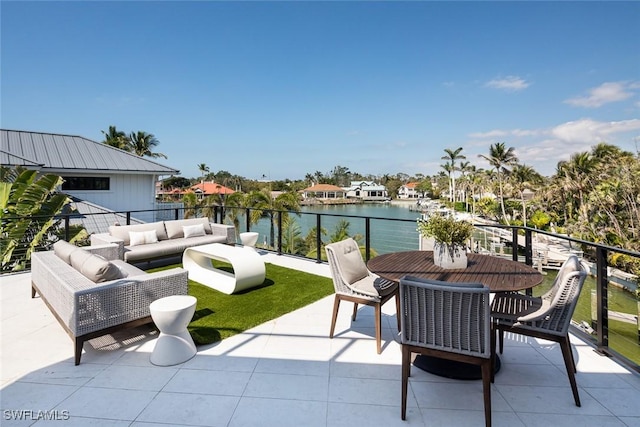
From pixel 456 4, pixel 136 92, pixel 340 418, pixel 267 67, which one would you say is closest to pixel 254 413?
pixel 340 418

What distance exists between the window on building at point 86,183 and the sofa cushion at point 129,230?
6813mm

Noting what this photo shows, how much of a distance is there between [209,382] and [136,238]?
13.9ft

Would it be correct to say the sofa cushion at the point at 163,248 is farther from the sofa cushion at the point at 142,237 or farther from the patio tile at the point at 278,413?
the patio tile at the point at 278,413

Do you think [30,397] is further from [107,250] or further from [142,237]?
[142,237]

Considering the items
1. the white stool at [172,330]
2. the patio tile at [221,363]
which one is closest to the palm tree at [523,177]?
the patio tile at [221,363]

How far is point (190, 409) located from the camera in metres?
1.90

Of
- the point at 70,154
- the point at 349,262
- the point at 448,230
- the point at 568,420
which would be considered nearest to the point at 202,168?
the point at 70,154

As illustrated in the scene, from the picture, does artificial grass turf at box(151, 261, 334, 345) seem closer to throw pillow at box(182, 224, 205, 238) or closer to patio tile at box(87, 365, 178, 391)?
patio tile at box(87, 365, 178, 391)

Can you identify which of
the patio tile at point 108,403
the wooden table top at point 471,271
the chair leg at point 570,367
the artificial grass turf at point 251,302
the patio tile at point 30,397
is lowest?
the patio tile at point 108,403

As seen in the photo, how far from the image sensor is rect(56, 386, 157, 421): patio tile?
1849 millimetres

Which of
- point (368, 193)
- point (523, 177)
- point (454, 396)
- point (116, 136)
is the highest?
point (116, 136)

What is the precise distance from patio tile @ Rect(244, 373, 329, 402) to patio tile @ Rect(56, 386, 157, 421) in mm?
675

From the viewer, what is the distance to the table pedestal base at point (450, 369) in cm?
224

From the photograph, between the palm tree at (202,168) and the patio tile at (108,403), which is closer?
the patio tile at (108,403)
